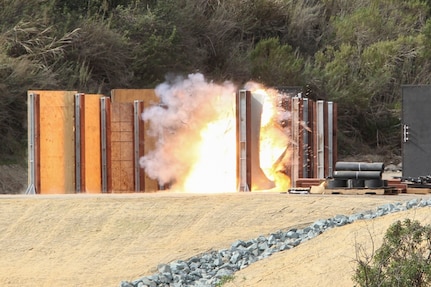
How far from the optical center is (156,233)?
22.6 metres

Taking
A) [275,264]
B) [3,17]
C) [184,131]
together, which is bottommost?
[275,264]

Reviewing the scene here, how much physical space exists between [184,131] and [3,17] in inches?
527

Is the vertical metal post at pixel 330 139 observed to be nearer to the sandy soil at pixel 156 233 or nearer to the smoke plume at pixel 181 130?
the smoke plume at pixel 181 130

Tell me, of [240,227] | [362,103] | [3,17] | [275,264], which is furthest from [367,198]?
[362,103]

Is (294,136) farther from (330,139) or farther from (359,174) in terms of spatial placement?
(359,174)

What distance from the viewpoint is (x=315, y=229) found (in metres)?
20.6

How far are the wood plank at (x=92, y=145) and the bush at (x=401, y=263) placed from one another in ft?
50.0

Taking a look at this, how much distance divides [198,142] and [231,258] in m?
11.6

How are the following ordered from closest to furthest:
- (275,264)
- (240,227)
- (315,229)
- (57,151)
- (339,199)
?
(275,264)
(315,229)
(240,227)
(339,199)
(57,151)

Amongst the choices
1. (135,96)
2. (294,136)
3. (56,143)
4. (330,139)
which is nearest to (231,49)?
(135,96)

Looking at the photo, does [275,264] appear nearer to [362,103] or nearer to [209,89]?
[209,89]

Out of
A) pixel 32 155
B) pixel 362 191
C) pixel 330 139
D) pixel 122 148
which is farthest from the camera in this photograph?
pixel 330 139

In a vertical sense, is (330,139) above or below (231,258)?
above

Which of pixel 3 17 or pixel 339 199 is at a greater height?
pixel 3 17
